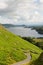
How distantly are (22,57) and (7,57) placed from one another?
906 centimetres

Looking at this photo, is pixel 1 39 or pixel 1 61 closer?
pixel 1 61

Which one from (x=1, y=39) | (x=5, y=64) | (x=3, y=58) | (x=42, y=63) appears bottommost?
(x=42, y=63)

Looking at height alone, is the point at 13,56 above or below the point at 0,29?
below

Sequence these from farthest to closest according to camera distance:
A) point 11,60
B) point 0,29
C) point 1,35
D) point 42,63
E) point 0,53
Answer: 1. point 0,29
2. point 1,35
3. point 0,53
4. point 11,60
5. point 42,63

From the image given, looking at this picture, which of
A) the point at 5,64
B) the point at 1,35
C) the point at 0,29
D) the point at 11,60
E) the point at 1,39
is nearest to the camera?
the point at 5,64

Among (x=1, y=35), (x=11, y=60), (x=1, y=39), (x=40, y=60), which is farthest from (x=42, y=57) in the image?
(x=1, y=35)

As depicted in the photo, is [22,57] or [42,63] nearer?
[42,63]

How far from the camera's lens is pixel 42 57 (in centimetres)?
4416

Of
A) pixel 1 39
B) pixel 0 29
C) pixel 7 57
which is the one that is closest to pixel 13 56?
pixel 7 57

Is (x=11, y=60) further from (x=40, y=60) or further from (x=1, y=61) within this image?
(x=40, y=60)

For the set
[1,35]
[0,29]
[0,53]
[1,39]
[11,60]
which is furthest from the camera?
[0,29]

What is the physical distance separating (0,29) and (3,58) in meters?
49.3

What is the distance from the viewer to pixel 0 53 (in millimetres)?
74438

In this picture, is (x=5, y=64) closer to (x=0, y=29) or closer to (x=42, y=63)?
(x=42, y=63)
